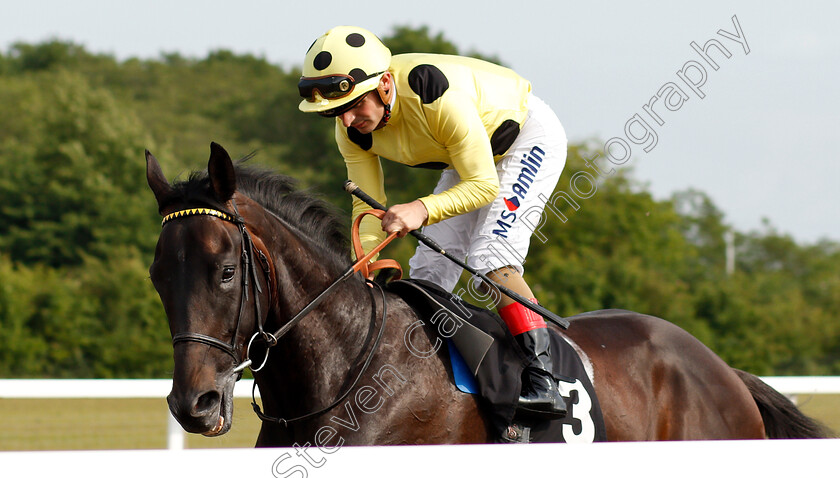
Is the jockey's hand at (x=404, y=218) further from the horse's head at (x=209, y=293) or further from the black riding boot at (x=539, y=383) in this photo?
the black riding boot at (x=539, y=383)

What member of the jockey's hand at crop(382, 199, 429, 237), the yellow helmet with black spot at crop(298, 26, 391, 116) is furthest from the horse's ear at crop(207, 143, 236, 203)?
the jockey's hand at crop(382, 199, 429, 237)

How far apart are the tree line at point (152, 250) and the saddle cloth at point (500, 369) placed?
33.4ft

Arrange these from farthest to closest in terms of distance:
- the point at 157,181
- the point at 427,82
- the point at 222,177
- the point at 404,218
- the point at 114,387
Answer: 1. the point at 114,387
2. the point at 427,82
3. the point at 404,218
4. the point at 157,181
5. the point at 222,177

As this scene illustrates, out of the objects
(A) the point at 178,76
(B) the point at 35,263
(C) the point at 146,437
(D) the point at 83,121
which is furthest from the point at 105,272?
(A) the point at 178,76

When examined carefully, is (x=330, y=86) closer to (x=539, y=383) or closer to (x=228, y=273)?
(x=228, y=273)

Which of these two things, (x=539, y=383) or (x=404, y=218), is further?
(x=539, y=383)

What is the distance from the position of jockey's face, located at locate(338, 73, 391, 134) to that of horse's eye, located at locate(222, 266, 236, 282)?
0.85 metres

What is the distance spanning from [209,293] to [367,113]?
1.01 m

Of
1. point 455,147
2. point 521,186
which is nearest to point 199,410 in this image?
point 455,147

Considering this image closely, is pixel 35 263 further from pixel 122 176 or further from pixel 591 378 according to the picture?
pixel 591 378

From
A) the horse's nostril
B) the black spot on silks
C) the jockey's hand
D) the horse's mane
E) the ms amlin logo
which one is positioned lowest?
the horse's nostril

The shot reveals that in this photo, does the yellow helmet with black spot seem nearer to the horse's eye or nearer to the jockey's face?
the jockey's face

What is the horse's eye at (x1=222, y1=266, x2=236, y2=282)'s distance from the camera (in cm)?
254

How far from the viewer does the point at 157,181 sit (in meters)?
2.82
